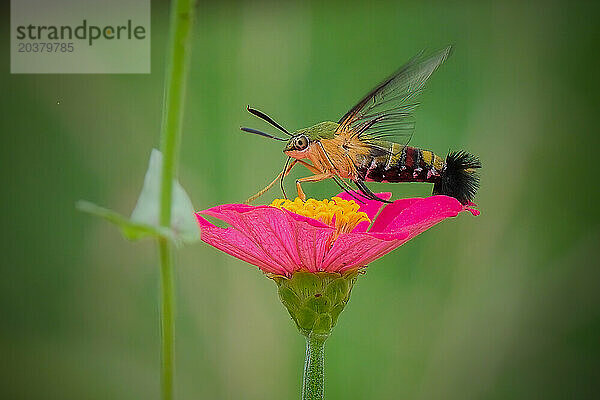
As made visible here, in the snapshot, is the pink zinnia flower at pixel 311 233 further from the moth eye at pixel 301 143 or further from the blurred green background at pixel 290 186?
the blurred green background at pixel 290 186

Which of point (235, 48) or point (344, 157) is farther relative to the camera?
point (235, 48)

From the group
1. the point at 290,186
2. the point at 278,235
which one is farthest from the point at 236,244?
the point at 290,186

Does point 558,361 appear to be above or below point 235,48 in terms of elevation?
below

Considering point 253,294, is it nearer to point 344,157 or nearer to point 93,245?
point 93,245

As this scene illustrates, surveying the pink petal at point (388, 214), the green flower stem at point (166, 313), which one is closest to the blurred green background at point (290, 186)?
the pink petal at point (388, 214)

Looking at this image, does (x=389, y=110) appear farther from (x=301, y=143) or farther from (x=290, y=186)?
(x=290, y=186)

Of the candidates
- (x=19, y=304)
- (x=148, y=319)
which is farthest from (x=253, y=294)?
(x=19, y=304)
